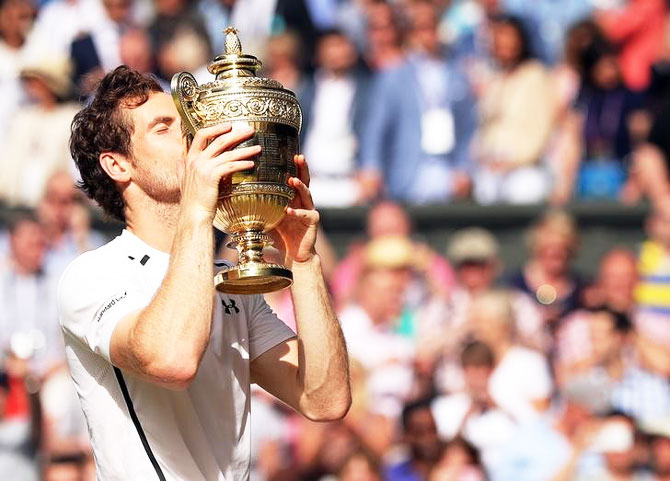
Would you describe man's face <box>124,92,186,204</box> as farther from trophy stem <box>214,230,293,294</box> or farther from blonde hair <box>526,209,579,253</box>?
blonde hair <box>526,209,579,253</box>

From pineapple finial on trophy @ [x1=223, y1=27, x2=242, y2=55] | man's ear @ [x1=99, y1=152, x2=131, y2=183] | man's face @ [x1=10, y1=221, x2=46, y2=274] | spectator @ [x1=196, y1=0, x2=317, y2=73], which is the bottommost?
man's ear @ [x1=99, y1=152, x2=131, y2=183]

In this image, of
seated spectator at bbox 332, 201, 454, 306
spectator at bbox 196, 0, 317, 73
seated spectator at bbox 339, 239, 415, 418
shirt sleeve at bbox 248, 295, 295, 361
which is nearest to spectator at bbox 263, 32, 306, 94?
spectator at bbox 196, 0, 317, 73

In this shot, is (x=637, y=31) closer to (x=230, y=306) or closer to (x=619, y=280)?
(x=619, y=280)

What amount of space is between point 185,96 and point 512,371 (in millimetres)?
5661

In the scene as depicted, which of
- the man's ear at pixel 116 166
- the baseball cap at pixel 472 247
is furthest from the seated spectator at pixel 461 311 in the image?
the man's ear at pixel 116 166

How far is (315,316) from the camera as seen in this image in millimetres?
4496

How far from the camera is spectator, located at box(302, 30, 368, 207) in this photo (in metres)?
11.1

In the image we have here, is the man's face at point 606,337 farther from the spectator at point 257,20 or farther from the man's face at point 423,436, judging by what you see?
the spectator at point 257,20

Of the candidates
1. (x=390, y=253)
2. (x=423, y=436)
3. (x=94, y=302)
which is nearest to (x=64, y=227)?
(x=390, y=253)

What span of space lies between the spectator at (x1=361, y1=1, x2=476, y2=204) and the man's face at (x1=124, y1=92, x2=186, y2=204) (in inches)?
256

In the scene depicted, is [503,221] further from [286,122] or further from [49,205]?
[286,122]

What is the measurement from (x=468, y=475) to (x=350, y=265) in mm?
2113

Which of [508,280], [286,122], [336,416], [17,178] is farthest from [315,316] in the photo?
[17,178]

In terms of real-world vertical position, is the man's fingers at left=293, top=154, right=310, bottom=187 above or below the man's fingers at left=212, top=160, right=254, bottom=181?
above
